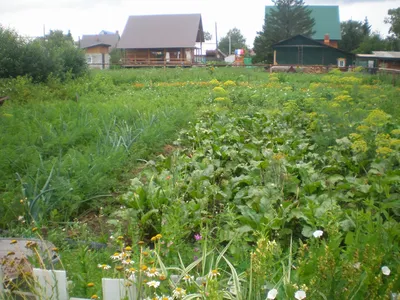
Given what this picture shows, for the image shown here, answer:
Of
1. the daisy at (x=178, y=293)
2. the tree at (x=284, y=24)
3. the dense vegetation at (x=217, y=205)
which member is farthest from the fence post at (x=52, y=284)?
the tree at (x=284, y=24)

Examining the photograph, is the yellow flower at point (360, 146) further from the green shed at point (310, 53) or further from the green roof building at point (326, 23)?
the green roof building at point (326, 23)

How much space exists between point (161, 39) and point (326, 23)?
16.8 m

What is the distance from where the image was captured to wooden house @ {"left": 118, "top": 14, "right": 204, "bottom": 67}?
46219 mm

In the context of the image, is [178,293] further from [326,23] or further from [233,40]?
[233,40]

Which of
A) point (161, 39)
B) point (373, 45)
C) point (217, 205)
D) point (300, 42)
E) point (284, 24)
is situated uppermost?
point (284, 24)

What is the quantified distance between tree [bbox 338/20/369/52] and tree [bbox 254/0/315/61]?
10.6 ft

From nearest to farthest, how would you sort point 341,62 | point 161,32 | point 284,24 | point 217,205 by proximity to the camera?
point 217,205 < point 341,62 < point 161,32 < point 284,24

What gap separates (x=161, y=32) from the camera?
1876 inches

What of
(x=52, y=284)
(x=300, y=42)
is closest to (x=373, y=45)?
(x=300, y=42)

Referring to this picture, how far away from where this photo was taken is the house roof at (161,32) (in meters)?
46.3

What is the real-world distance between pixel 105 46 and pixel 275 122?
157 ft

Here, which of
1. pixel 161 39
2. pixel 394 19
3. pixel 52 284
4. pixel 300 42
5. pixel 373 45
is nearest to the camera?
pixel 52 284

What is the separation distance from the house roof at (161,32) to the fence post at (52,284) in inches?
1750

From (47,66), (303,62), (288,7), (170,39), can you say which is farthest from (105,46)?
(47,66)
